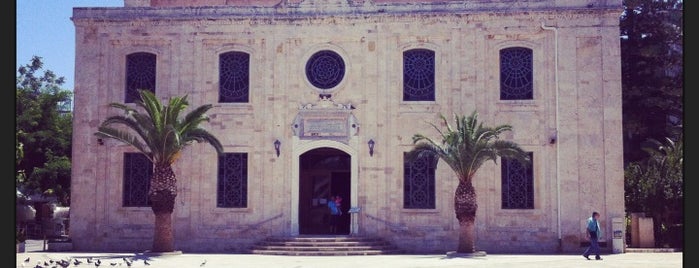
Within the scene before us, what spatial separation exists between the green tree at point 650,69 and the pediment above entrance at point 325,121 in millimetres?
14131

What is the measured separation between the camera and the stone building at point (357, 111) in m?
24.9

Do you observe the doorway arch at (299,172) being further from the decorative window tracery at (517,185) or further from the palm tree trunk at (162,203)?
the decorative window tracery at (517,185)

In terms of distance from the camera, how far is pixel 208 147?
25.8 m

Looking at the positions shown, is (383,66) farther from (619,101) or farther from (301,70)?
(619,101)

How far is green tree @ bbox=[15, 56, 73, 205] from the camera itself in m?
35.1

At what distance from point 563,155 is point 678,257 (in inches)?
173

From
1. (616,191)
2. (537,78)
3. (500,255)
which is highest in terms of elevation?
(537,78)

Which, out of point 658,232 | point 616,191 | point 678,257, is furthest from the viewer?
point 658,232

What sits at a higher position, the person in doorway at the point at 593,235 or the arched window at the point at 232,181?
the arched window at the point at 232,181

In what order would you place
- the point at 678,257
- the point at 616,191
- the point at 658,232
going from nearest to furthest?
the point at 678,257 < the point at 616,191 < the point at 658,232

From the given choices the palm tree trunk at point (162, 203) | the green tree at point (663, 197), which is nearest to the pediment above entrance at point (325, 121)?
the palm tree trunk at point (162, 203)

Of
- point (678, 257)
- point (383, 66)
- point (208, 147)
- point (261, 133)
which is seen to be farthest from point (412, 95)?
point (678, 257)

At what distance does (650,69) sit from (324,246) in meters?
17.9

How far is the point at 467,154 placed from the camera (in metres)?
22.9
